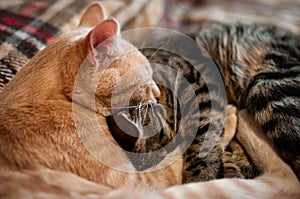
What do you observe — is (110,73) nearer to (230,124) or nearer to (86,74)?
(86,74)

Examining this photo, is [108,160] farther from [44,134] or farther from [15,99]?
[15,99]

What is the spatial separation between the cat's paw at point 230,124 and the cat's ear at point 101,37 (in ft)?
2.02

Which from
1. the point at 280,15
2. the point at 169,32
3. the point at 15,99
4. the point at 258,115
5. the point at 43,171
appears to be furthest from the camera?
the point at 280,15

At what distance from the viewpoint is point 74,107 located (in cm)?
122

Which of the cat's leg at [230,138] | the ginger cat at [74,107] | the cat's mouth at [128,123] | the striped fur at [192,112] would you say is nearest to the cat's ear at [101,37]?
the ginger cat at [74,107]

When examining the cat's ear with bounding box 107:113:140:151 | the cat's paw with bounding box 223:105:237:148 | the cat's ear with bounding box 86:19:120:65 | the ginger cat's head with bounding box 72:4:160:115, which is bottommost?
the cat's paw with bounding box 223:105:237:148

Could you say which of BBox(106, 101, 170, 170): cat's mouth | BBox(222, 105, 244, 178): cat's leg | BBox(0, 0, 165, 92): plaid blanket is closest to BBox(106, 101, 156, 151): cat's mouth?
BBox(106, 101, 170, 170): cat's mouth

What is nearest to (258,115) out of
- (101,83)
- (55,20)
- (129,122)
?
(129,122)

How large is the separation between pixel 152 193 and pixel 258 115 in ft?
1.77

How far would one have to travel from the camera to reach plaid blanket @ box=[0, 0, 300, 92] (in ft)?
5.36

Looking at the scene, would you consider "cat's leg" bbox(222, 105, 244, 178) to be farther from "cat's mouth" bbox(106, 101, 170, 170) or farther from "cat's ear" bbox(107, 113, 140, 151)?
"cat's ear" bbox(107, 113, 140, 151)

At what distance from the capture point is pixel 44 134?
1161 mm

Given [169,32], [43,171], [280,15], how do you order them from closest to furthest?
[43,171] → [169,32] → [280,15]

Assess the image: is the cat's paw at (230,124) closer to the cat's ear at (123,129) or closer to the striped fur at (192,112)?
the striped fur at (192,112)
